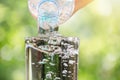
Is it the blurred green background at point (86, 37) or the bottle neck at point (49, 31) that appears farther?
the blurred green background at point (86, 37)

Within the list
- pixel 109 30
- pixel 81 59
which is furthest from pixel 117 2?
pixel 81 59

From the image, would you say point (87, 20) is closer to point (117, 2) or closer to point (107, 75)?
point (117, 2)

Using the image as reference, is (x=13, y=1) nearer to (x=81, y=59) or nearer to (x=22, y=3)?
(x=22, y=3)

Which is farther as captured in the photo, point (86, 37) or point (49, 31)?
point (86, 37)

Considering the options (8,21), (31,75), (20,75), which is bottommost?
(20,75)

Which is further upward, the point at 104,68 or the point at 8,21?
the point at 8,21

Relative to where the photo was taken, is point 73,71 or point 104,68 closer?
point 73,71

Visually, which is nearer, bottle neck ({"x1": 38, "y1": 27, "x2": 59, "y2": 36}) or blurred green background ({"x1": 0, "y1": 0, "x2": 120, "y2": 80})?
bottle neck ({"x1": 38, "y1": 27, "x2": 59, "y2": 36})
